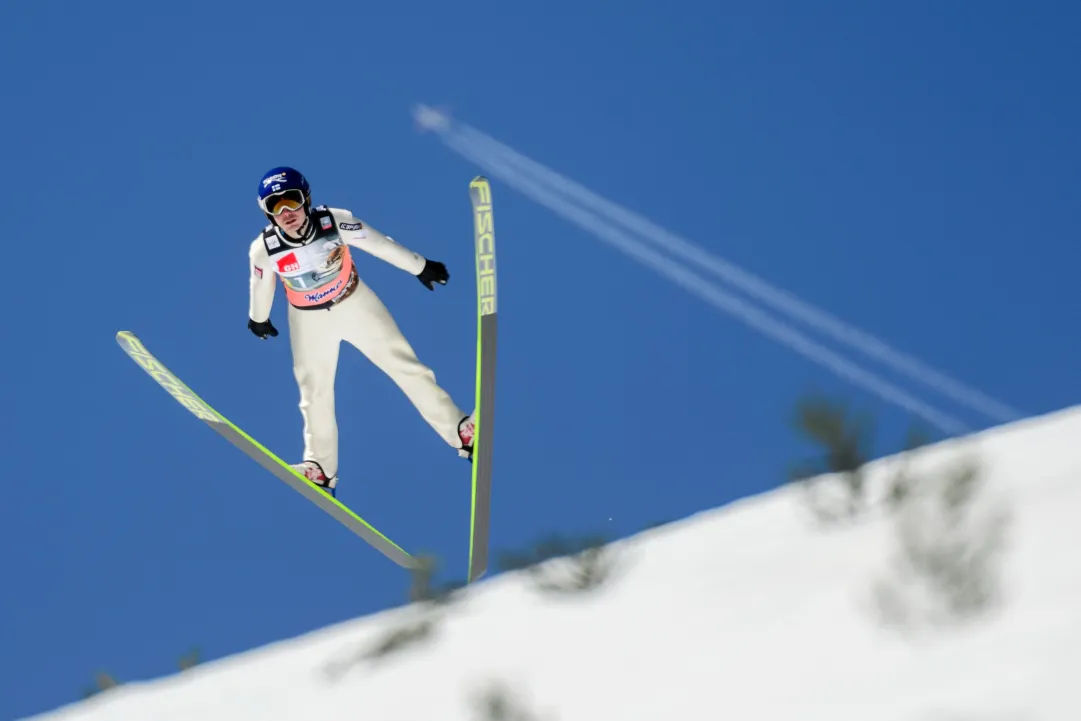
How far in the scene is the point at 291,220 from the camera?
205 inches

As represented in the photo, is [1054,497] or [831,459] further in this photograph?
[831,459]

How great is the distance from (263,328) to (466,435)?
1.21 metres

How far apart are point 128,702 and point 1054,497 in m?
6.53

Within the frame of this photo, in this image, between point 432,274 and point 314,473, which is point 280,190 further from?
point 314,473

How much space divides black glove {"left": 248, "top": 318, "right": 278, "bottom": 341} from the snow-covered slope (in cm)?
180

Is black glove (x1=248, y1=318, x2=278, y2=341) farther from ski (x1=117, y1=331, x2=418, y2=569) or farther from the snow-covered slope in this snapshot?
the snow-covered slope

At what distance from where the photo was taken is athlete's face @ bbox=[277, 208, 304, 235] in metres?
5.17

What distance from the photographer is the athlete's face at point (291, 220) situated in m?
5.17

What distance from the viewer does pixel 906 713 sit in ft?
8.08

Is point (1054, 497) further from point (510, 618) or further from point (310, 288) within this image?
point (310, 288)

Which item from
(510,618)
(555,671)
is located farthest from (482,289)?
(555,671)

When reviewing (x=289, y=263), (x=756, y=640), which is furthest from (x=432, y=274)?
(x=756, y=640)

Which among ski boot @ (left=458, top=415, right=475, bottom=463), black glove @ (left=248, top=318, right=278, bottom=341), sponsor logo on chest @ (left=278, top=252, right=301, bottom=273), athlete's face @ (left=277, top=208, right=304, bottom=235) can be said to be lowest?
ski boot @ (left=458, top=415, right=475, bottom=463)

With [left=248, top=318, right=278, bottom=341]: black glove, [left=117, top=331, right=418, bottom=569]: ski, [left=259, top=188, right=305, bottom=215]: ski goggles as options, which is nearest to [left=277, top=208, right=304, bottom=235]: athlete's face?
[left=259, top=188, right=305, bottom=215]: ski goggles
